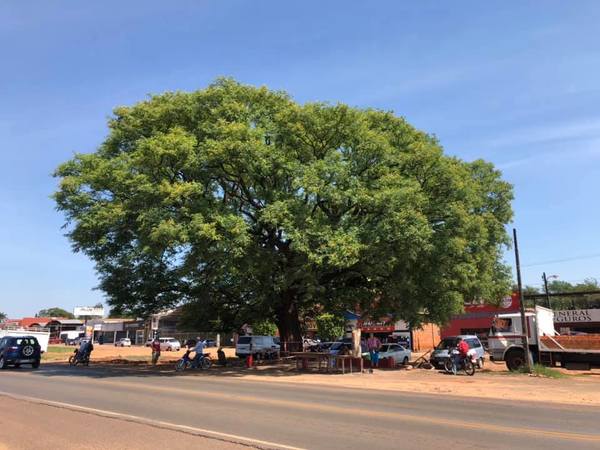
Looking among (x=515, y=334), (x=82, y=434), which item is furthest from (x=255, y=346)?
(x=82, y=434)

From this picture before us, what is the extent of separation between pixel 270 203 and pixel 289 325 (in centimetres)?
1052

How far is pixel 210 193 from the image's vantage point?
27.6m

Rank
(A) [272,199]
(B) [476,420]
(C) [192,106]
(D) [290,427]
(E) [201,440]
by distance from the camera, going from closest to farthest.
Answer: (E) [201,440] < (D) [290,427] < (B) [476,420] < (A) [272,199] < (C) [192,106]

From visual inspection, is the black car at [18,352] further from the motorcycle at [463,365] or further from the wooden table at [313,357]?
the motorcycle at [463,365]

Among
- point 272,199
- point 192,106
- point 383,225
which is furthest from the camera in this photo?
point 192,106

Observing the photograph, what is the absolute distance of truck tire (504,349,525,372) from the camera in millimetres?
29000

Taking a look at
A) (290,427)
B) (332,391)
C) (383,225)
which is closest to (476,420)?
(290,427)

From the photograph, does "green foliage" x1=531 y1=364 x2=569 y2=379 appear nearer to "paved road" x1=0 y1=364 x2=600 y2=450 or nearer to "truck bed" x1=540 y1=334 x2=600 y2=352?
"truck bed" x1=540 y1=334 x2=600 y2=352

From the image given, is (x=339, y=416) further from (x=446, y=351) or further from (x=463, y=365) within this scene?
(x=446, y=351)

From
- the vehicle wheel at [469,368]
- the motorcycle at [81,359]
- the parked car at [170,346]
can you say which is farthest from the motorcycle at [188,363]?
the parked car at [170,346]

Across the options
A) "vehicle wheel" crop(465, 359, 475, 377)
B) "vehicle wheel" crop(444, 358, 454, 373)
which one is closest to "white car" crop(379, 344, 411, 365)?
"vehicle wheel" crop(444, 358, 454, 373)

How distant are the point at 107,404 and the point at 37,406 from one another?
5.42 ft

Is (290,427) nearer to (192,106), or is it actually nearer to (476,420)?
(476,420)

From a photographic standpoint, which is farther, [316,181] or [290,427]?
[316,181]
